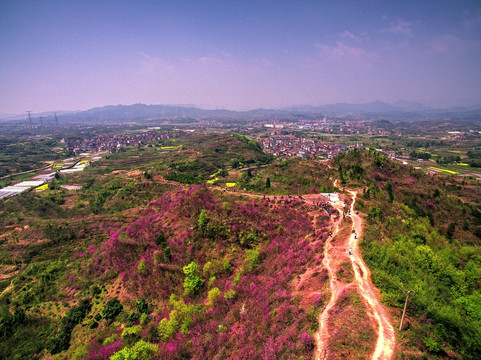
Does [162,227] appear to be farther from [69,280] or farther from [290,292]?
[290,292]

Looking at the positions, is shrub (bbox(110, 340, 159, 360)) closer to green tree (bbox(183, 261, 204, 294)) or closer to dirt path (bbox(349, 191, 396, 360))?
green tree (bbox(183, 261, 204, 294))

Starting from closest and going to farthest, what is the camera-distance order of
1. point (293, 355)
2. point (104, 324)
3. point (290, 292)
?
point (293, 355) < point (290, 292) < point (104, 324)

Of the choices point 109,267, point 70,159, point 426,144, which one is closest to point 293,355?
point 109,267

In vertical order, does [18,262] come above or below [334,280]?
below

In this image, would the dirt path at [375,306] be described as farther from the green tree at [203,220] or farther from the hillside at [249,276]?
the green tree at [203,220]

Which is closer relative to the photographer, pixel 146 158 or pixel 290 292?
pixel 290 292

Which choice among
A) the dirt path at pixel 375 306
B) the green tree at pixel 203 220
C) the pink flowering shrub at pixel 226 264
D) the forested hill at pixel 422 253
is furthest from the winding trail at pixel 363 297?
the green tree at pixel 203 220

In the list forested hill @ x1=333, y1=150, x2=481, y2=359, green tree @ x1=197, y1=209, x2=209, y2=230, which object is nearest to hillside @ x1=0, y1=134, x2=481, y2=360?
forested hill @ x1=333, y1=150, x2=481, y2=359
